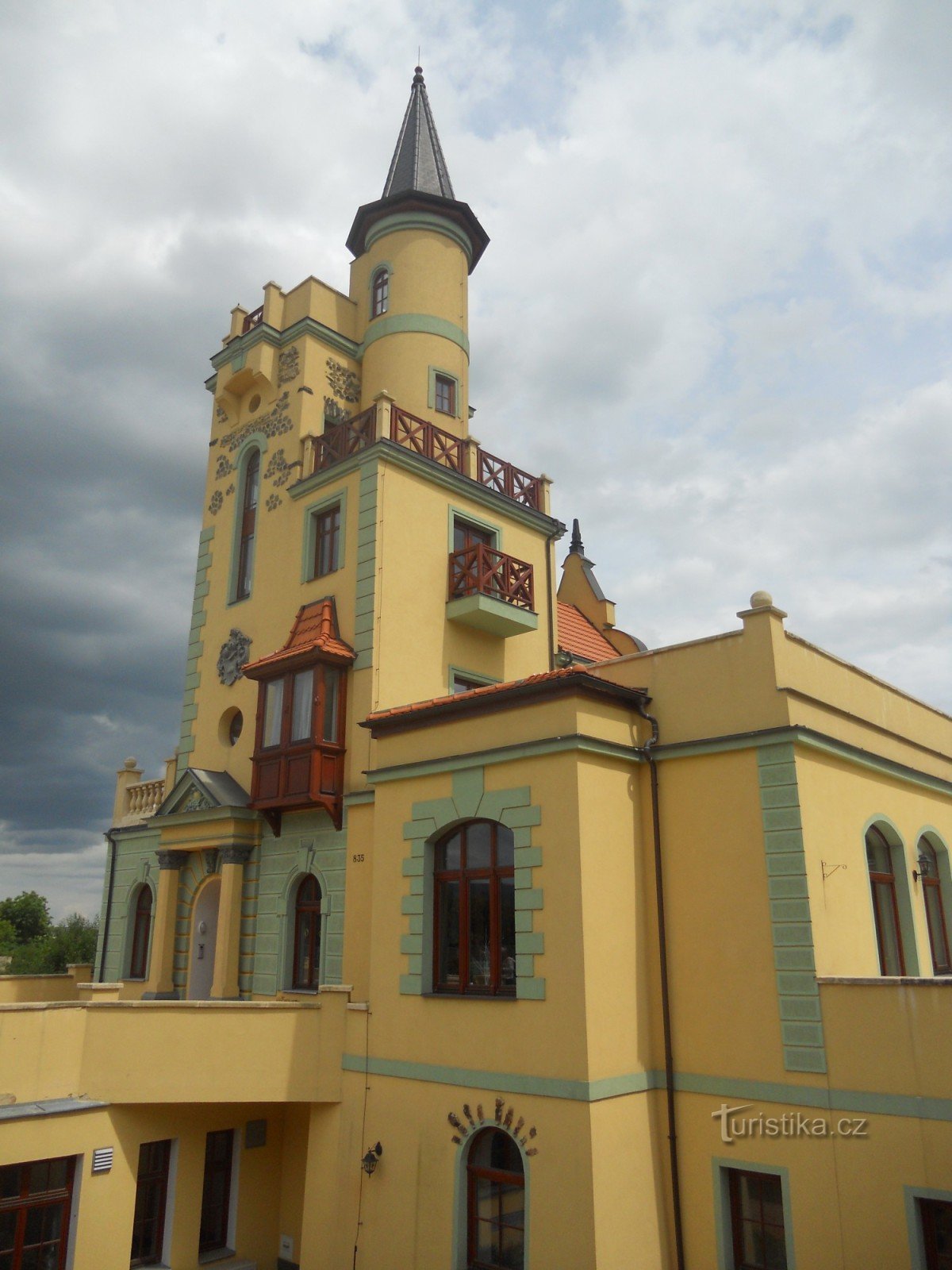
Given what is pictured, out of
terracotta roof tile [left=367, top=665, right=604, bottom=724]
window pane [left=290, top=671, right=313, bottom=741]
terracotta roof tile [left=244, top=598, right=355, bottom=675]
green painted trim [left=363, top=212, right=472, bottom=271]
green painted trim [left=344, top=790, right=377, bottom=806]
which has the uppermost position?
green painted trim [left=363, top=212, right=472, bottom=271]

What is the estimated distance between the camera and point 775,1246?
11.2 meters

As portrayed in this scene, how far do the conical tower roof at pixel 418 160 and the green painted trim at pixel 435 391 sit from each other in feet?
15.7

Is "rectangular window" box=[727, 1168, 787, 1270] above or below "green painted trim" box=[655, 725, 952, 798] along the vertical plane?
below

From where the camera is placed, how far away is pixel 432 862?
14266 millimetres

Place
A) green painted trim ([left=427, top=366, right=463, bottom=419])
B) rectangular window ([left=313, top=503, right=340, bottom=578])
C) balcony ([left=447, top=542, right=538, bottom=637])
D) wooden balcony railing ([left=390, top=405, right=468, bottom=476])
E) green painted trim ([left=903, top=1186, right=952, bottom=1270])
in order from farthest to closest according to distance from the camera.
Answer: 1. green painted trim ([left=427, top=366, right=463, bottom=419])
2. wooden balcony railing ([left=390, top=405, right=468, bottom=476])
3. rectangular window ([left=313, top=503, right=340, bottom=578])
4. balcony ([left=447, top=542, right=538, bottom=637])
5. green painted trim ([left=903, top=1186, right=952, bottom=1270])

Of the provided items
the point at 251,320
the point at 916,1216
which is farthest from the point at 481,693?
the point at 251,320

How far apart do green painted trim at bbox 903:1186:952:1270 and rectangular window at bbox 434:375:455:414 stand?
1770 centimetres

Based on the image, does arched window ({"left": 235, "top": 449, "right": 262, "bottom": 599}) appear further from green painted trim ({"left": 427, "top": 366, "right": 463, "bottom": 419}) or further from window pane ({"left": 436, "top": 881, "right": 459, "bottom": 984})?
window pane ({"left": 436, "top": 881, "right": 459, "bottom": 984})

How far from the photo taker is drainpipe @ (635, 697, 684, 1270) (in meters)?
11.8

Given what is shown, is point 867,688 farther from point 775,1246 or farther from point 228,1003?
point 228,1003

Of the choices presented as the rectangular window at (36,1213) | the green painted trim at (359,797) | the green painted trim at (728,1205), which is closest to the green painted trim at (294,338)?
the green painted trim at (359,797)

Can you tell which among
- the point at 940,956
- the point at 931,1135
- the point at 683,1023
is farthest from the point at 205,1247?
the point at 940,956

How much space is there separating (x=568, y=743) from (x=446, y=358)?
13233 millimetres

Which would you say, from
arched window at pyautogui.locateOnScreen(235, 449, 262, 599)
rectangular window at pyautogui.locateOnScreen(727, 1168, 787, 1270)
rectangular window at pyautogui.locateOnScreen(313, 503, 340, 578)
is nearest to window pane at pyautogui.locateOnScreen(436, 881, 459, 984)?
rectangular window at pyautogui.locateOnScreen(727, 1168, 787, 1270)
